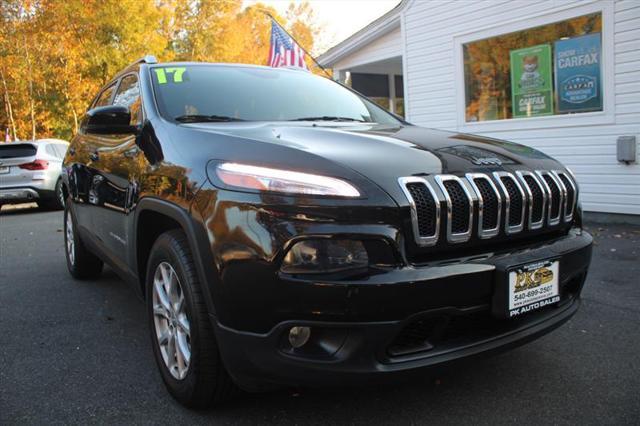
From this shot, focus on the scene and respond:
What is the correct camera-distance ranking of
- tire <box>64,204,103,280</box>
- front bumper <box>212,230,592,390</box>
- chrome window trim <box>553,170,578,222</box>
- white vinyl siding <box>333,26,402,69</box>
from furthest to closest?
white vinyl siding <box>333,26,402,69</box> < tire <box>64,204,103,280</box> < chrome window trim <box>553,170,578,222</box> < front bumper <box>212,230,592,390</box>

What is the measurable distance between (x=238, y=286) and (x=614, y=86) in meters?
6.64

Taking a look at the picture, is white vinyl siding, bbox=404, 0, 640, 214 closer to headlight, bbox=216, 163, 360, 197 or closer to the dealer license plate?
the dealer license plate

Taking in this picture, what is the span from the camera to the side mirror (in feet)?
9.76

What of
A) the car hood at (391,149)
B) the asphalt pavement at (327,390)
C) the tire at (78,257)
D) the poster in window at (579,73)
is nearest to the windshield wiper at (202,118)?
the car hood at (391,149)

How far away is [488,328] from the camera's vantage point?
229cm

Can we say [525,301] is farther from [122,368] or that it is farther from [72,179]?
[72,179]

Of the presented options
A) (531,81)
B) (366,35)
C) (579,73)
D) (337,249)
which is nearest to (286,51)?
(366,35)

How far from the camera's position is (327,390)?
243 centimetres

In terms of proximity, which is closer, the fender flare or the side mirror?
the fender flare

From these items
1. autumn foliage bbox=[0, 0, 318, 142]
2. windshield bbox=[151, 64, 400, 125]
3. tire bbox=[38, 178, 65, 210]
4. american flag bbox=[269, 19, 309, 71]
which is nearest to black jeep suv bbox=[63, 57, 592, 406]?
windshield bbox=[151, 64, 400, 125]

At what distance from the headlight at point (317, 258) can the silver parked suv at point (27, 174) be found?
10.5 m

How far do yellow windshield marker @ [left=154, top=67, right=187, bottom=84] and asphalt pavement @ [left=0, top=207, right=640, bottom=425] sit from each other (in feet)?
5.04

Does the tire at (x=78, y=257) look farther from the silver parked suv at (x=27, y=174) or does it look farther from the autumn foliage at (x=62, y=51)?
the autumn foliage at (x=62, y=51)

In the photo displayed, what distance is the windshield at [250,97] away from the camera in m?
3.08
